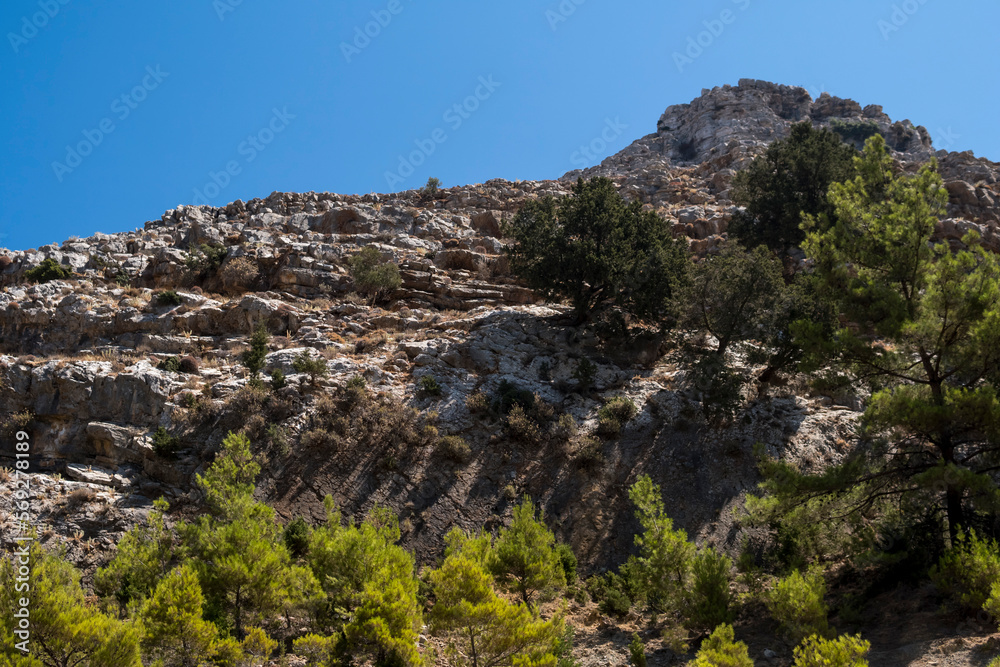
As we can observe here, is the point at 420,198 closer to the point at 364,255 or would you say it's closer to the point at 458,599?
the point at 364,255

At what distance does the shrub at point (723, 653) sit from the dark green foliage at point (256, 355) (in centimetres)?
1651

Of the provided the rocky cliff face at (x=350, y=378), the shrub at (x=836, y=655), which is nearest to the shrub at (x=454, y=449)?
the rocky cliff face at (x=350, y=378)

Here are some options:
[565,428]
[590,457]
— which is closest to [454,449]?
[565,428]

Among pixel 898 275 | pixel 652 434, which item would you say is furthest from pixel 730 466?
pixel 898 275

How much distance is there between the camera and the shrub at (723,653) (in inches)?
369

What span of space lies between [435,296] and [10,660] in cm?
2338

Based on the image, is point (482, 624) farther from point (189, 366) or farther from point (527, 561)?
point (189, 366)

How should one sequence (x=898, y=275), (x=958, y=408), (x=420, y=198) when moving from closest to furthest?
1. (x=958, y=408)
2. (x=898, y=275)
3. (x=420, y=198)

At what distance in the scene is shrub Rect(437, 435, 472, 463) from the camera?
19.3m

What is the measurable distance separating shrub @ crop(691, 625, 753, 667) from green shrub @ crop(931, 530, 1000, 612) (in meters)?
3.99

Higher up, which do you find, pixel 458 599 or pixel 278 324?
pixel 278 324

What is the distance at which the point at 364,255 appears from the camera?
3062 cm

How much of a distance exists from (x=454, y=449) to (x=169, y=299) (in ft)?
52.1

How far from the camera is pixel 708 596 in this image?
12.1m
